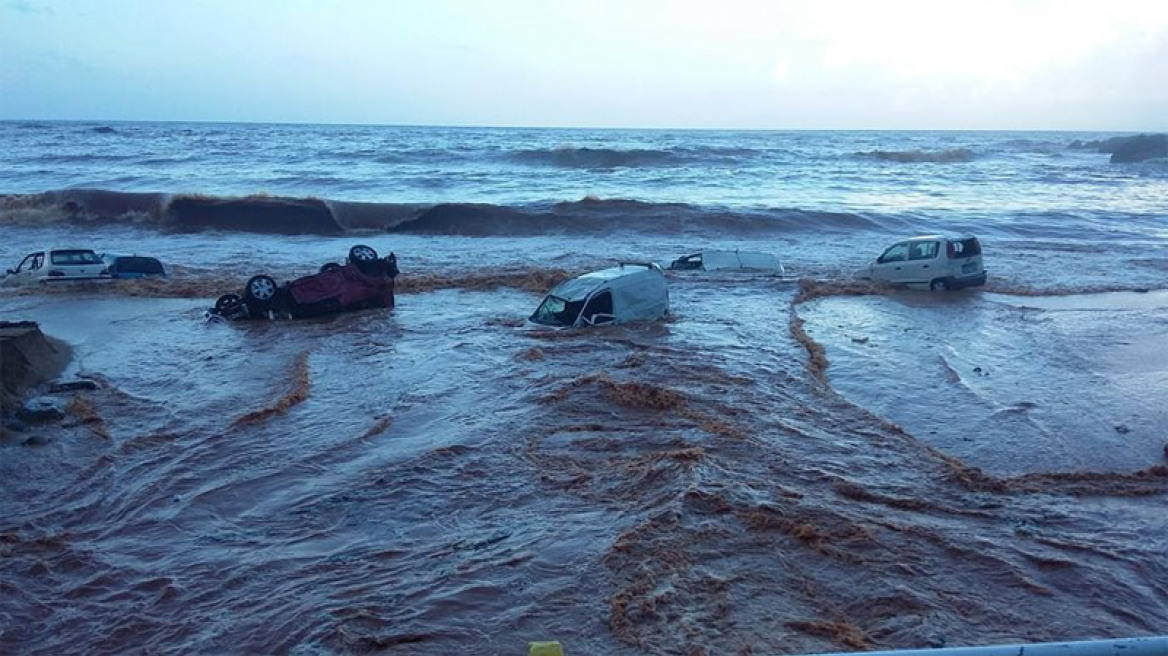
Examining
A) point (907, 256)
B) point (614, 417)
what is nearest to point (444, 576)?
point (614, 417)

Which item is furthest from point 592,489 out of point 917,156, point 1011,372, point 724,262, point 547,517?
point 917,156

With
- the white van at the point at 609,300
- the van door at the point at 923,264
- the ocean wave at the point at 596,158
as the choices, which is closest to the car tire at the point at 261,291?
the white van at the point at 609,300

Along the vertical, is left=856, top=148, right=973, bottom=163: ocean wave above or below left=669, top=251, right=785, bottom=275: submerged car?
above

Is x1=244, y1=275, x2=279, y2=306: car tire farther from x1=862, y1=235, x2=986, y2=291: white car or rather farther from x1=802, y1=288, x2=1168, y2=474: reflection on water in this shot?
x1=862, y1=235, x2=986, y2=291: white car

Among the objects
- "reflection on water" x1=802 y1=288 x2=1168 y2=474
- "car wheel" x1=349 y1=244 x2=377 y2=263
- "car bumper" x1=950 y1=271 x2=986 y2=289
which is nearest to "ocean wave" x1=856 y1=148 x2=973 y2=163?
"car bumper" x1=950 y1=271 x2=986 y2=289

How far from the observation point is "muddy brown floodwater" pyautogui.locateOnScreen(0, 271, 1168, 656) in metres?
6.75

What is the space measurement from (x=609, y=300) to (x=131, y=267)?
14.0m

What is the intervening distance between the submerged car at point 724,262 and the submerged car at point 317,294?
322 inches

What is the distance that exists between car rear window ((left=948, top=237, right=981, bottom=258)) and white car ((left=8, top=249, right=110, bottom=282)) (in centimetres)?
2069

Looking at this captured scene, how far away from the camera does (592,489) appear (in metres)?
9.29

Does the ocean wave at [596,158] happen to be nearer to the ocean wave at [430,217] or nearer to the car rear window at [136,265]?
the ocean wave at [430,217]

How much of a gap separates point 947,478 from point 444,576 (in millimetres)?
5400

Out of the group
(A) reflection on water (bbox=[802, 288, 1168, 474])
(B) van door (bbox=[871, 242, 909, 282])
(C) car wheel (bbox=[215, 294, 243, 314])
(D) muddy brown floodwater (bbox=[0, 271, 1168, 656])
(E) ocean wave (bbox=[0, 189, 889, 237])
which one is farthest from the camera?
(E) ocean wave (bbox=[0, 189, 889, 237])

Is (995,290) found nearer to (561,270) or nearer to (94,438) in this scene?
(561,270)
